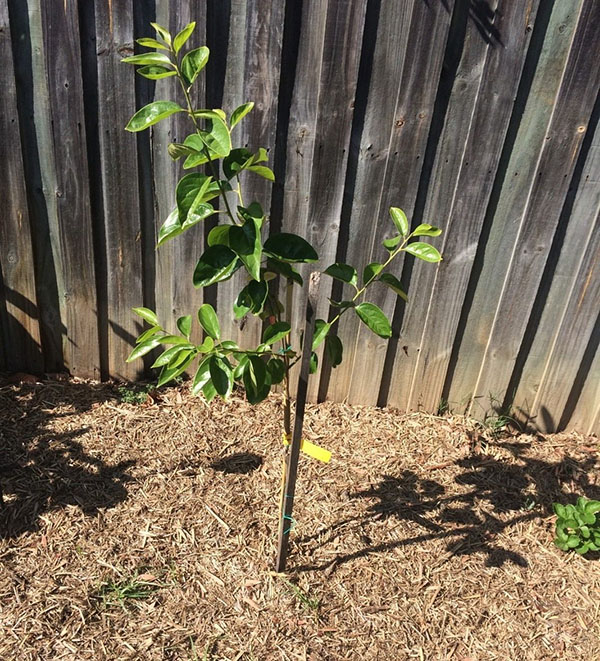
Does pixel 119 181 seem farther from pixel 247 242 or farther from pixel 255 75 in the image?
pixel 247 242

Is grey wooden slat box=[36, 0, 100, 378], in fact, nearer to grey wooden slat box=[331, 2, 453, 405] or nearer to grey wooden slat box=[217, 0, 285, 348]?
grey wooden slat box=[217, 0, 285, 348]

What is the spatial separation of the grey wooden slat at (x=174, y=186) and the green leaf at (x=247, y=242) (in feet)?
4.42

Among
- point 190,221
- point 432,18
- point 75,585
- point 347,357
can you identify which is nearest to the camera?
point 190,221

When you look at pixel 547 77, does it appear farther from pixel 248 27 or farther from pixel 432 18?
pixel 248 27

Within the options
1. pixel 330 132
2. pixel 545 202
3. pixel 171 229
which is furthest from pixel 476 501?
pixel 171 229

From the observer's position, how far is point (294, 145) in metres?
2.70

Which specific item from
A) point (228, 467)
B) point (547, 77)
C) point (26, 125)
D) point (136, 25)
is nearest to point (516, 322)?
point (547, 77)

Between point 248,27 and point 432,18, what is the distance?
2.55ft

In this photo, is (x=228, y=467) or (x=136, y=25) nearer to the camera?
(x=136, y=25)

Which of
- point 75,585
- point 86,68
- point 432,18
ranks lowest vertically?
point 75,585

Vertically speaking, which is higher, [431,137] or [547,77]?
[547,77]

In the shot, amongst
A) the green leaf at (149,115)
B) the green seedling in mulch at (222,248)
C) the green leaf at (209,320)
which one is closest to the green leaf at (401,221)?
the green seedling in mulch at (222,248)

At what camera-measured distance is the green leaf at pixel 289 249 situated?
5.54ft

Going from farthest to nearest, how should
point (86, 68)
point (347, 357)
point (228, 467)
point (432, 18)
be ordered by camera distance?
point (347, 357), point (228, 467), point (86, 68), point (432, 18)
